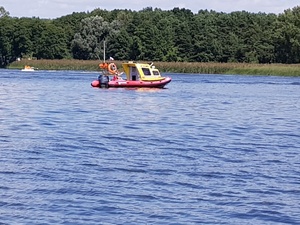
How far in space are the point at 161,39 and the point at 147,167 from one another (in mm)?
105189

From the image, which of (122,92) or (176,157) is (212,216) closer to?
(176,157)

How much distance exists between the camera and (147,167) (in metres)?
20.6

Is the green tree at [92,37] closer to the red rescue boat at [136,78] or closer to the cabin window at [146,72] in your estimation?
the red rescue boat at [136,78]

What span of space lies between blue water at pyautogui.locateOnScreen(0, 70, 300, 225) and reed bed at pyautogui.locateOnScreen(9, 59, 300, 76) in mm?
61786

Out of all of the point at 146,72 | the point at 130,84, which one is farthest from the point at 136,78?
the point at 130,84

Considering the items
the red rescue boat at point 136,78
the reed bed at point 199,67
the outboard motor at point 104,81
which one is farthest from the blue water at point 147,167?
the reed bed at point 199,67

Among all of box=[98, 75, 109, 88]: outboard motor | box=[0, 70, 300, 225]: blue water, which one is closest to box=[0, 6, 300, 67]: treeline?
box=[98, 75, 109, 88]: outboard motor

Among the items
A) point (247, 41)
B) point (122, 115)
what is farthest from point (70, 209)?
point (247, 41)

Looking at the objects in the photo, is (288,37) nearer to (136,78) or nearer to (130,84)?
(136,78)

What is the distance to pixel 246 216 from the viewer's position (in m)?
15.7

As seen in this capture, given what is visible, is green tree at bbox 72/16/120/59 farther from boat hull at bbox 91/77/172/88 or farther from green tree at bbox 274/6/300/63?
boat hull at bbox 91/77/172/88

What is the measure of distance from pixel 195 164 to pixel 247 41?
105m

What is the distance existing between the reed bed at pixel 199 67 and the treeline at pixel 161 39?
19.2ft

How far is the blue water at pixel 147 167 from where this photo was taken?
15852mm
